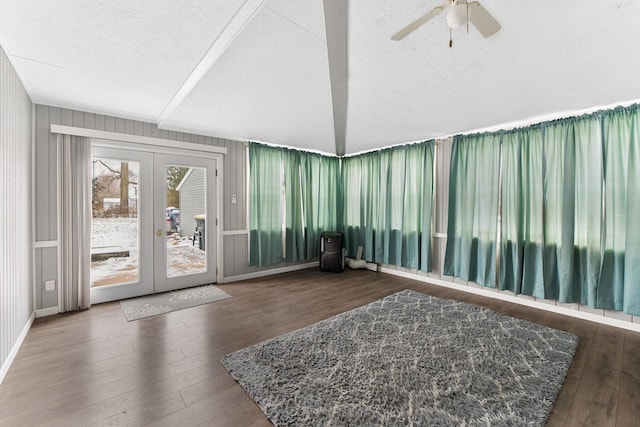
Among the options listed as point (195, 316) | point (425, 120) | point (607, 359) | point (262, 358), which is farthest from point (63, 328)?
point (607, 359)

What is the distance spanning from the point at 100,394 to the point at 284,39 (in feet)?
9.09

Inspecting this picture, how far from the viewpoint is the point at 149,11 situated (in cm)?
161

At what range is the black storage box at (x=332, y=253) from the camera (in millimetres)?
5246

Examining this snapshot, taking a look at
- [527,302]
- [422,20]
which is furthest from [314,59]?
[527,302]

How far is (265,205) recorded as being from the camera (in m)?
4.87

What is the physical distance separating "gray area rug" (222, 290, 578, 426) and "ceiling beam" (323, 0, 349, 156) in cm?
246

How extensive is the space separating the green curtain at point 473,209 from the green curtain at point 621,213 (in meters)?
1.08

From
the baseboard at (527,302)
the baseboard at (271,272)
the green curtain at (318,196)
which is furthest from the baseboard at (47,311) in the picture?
the baseboard at (527,302)

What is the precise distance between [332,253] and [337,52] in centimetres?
381

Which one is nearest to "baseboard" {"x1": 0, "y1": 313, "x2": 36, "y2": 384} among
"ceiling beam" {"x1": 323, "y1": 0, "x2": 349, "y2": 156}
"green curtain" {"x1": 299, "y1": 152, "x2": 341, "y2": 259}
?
"ceiling beam" {"x1": 323, "y1": 0, "x2": 349, "y2": 156}

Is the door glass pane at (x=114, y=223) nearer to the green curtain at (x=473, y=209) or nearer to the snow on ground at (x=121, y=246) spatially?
the snow on ground at (x=121, y=246)

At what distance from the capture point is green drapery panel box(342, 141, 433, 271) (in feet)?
15.0

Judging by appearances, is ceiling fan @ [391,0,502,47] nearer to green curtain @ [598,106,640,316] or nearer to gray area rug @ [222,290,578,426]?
gray area rug @ [222,290,578,426]

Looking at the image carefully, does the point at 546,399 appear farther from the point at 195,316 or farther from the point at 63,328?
the point at 63,328
